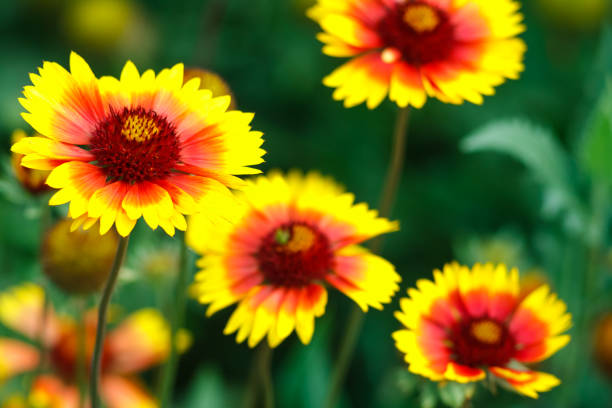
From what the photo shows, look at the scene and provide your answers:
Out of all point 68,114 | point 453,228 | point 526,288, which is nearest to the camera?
point 68,114

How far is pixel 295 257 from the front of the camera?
74 centimetres

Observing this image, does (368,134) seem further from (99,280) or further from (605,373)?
(99,280)

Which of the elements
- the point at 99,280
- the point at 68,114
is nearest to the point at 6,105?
the point at 99,280

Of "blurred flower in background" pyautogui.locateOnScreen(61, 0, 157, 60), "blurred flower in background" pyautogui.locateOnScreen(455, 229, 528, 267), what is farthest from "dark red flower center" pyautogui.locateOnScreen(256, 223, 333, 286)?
"blurred flower in background" pyautogui.locateOnScreen(61, 0, 157, 60)

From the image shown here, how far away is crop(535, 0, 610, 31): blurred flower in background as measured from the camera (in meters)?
1.90

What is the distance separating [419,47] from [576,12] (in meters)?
1.24

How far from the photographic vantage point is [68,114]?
25.7 inches

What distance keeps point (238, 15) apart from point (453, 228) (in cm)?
78

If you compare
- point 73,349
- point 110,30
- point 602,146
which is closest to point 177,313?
point 73,349

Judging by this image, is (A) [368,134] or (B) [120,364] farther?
(A) [368,134]

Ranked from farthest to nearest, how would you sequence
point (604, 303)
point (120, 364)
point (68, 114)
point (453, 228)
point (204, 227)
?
point (453, 228)
point (604, 303)
point (120, 364)
point (204, 227)
point (68, 114)

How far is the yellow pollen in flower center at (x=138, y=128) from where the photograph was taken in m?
0.66

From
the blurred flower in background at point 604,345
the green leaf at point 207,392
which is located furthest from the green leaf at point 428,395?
the blurred flower in background at point 604,345

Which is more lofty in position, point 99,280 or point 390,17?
point 390,17
